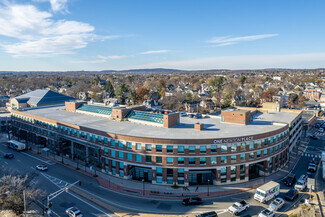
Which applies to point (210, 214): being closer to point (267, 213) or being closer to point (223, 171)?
point (267, 213)

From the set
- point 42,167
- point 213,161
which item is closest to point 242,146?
point 213,161

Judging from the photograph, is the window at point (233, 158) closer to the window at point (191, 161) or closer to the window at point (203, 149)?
the window at point (203, 149)

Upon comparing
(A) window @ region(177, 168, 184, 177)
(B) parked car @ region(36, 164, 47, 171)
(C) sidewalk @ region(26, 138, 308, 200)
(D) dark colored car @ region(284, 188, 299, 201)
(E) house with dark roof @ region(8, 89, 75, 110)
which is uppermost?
(E) house with dark roof @ region(8, 89, 75, 110)

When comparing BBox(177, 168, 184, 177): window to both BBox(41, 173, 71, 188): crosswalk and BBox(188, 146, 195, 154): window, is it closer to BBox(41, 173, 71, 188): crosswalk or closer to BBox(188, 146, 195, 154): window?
BBox(188, 146, 195, 154): window

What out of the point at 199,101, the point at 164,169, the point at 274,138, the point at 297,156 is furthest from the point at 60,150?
the point at 199,101

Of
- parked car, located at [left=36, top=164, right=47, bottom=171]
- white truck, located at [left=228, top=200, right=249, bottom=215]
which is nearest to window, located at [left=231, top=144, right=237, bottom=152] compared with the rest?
white truck, located at [left=228, top=200, right=249, bottom=215]

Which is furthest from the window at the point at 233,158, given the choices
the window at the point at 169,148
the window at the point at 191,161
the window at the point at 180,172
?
the window at the point at 169,148
